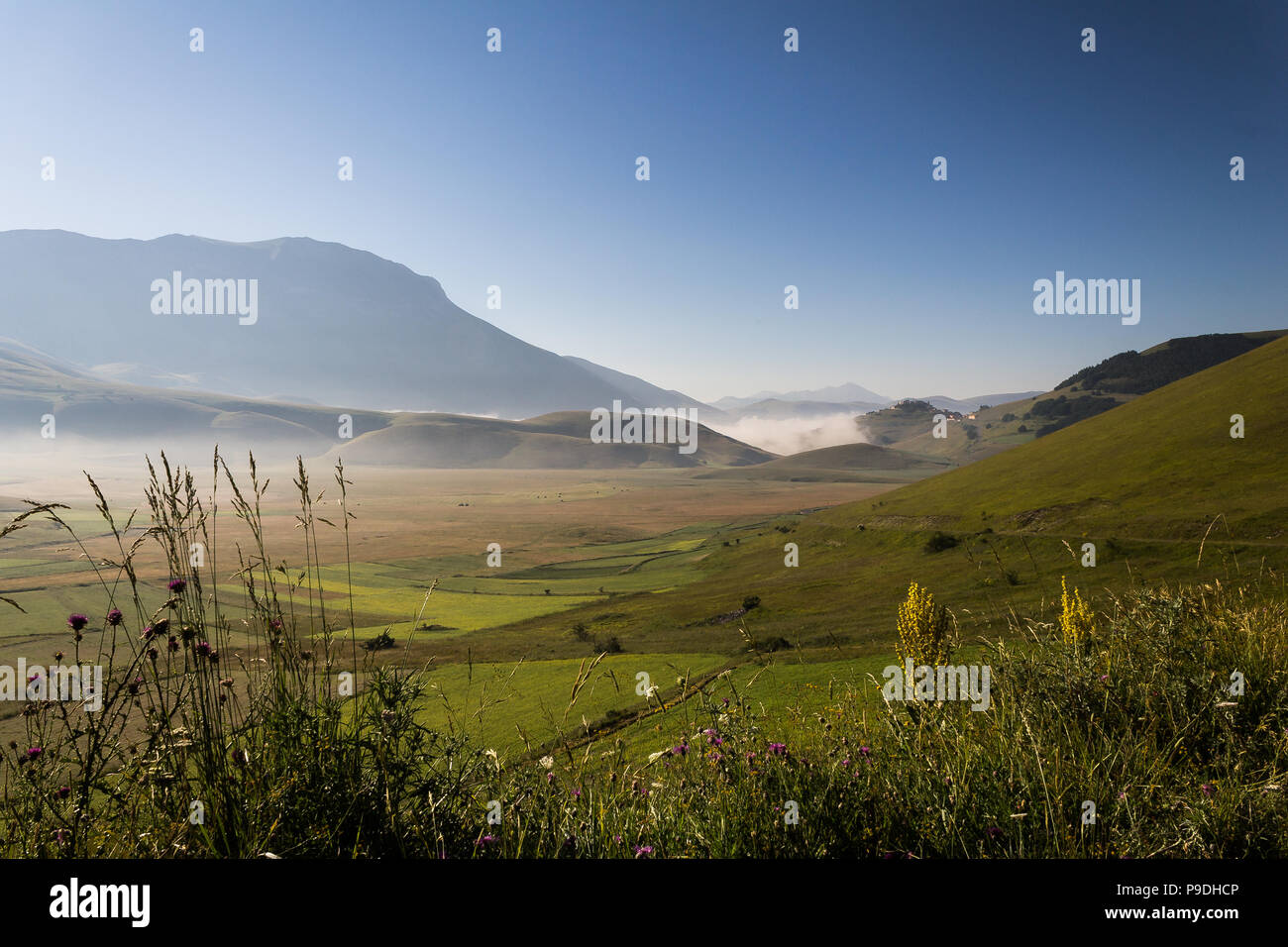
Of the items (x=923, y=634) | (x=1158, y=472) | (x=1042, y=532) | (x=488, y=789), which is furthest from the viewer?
(x=1158, y=472)

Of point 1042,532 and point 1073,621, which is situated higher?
point 1073,621

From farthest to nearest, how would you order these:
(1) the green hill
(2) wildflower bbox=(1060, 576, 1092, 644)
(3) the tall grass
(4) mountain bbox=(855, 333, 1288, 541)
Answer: (4) mountain bbox=(855, 333, 1288, 541), (1) the green hill, (2) wildflower bbox=(1060, 576, 1092, 644), (3) the tall grass

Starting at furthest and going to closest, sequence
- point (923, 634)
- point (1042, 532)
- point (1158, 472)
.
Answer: point (1158, 472)
point (1042, 532)
point (923, 634)

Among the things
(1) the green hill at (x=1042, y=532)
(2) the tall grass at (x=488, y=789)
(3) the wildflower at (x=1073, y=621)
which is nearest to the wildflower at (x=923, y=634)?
(3) the wildflower at (x=1073, y=621)

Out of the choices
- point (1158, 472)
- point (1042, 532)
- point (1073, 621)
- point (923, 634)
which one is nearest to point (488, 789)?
point (923, 634)

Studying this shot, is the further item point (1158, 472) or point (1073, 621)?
point (1158, 472)

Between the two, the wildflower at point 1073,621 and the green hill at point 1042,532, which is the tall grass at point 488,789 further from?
the green hill at point 1042,532

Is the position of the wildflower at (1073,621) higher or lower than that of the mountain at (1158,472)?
lower

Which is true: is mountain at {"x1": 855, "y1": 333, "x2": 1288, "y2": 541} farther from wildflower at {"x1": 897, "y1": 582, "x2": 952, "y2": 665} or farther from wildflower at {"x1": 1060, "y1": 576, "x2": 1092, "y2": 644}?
wildflower at {"x1": 897, "y1": 582, "x2": 952, "y2": 665}

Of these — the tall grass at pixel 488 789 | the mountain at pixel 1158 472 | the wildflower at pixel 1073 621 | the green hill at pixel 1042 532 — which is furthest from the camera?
the mountain at pixel 1158 472

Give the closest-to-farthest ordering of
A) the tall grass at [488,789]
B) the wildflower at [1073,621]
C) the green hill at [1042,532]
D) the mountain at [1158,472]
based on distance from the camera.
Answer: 1. the tall grass at [488,789]
2. the wildflower at [1073,621]
3. the green hill at [1042,532]
4. the mountain at [1158,472]

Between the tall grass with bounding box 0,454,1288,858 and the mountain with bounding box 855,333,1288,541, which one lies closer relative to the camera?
the tall grass with bounding box 0,454,1288,858

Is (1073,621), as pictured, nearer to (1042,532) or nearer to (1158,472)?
(1042,532)

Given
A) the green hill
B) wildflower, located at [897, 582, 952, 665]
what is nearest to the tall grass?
wildflower, located at [897, 582, 952, 665]
